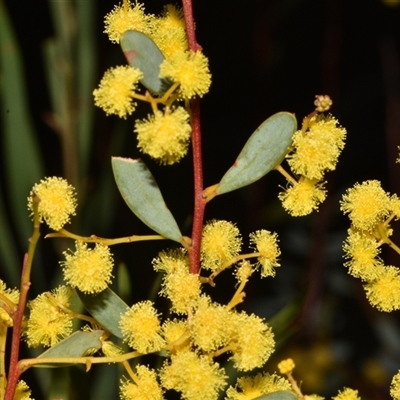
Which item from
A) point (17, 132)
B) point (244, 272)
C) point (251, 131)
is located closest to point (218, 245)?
point (244, 272)

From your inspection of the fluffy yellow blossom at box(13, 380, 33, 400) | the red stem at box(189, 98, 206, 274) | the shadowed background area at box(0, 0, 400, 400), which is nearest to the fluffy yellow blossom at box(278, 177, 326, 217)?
the red stem at box(189, 98, 206, 274)

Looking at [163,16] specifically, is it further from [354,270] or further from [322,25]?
[322,25]

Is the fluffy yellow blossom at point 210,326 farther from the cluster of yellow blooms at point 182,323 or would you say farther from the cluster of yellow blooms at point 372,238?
the cluster of yellow blooms at point 372,238

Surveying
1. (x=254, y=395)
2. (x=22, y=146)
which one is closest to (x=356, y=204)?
(x=254, y=395)

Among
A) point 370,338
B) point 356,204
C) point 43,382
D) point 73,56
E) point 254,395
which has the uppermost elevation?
point 73,56

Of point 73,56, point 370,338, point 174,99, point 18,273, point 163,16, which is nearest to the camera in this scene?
point 174,99

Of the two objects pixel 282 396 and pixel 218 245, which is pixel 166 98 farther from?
pixel 282 396
